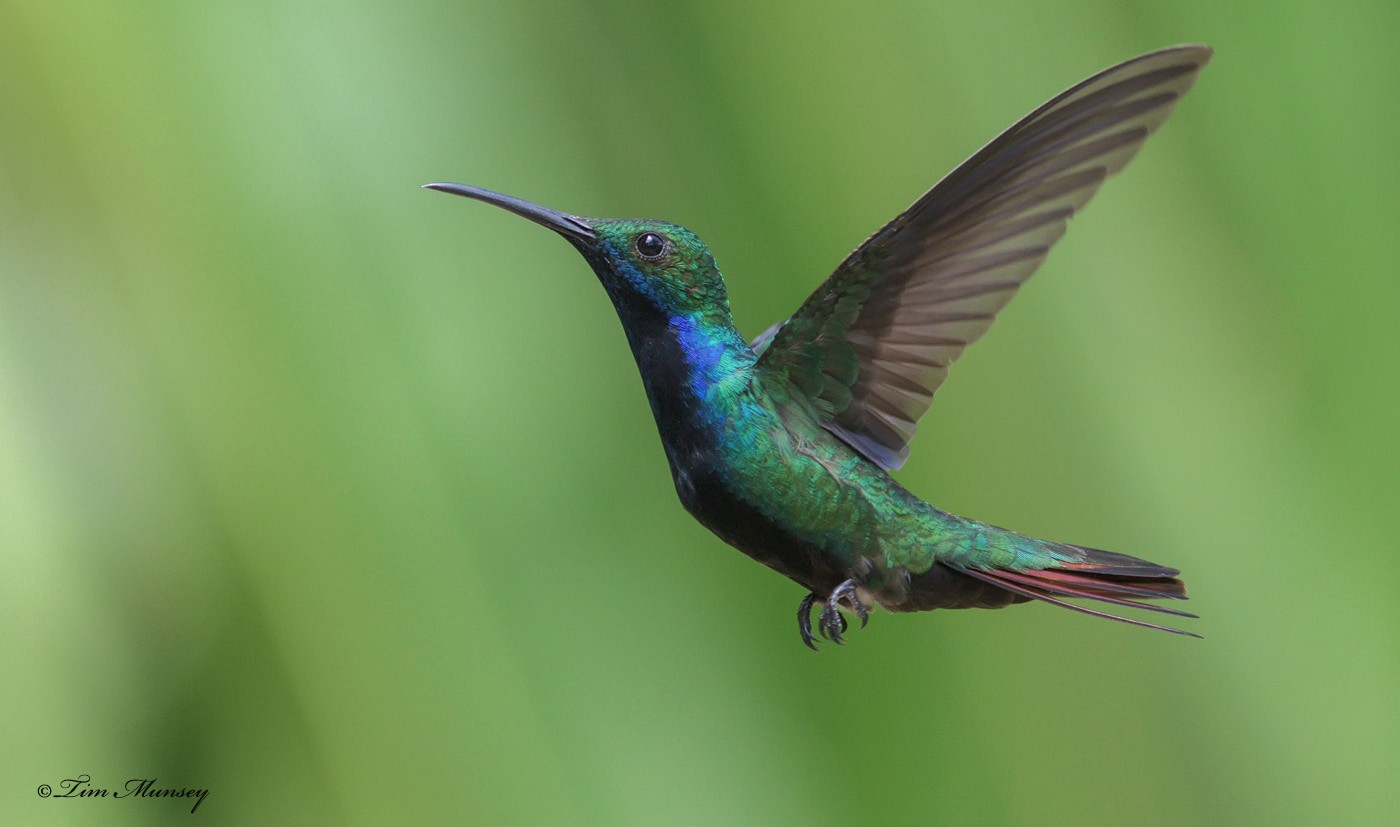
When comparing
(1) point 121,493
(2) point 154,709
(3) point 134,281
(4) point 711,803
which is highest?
(3) point 134,281

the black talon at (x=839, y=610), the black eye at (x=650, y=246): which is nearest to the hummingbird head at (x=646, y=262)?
the black eye at (x=650, y=246)

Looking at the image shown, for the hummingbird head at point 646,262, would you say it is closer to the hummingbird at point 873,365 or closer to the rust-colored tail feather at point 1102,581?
the hummingbird at point 873,365

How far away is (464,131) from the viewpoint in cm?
107

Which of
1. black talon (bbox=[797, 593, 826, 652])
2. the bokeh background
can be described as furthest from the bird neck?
the bokeh background

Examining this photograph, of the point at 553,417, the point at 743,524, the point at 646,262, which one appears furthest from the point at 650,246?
the point at 553,417

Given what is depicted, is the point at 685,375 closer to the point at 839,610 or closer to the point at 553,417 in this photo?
the point at 839,610

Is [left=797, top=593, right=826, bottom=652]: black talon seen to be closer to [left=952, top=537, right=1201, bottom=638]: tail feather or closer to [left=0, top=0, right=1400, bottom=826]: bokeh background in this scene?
[left=952, top=537, right=1201, bottom=638]: tail feather

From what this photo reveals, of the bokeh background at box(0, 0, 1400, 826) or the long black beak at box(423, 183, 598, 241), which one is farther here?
the bokeh background at box(0, 0, 1400, 826)

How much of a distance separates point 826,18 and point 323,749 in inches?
25.7

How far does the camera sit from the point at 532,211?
0.55m

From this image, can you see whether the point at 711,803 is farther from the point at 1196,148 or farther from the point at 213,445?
the point at 1196,148

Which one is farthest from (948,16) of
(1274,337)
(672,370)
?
(672,370)

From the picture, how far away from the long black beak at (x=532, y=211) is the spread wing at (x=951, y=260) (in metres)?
0.11

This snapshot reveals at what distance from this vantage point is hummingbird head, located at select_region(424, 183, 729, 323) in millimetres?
602
